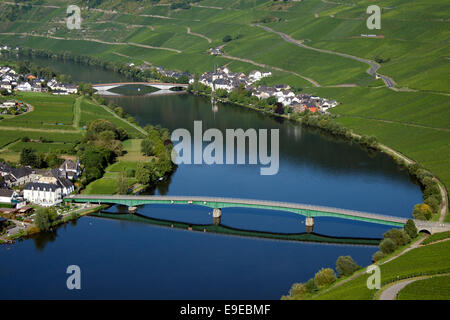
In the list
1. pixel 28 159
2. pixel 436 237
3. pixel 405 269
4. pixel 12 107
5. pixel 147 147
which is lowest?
pixel 405 269

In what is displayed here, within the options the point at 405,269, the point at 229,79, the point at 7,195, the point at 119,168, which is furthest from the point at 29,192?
the point at 229,79

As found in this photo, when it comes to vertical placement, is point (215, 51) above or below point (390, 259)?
above

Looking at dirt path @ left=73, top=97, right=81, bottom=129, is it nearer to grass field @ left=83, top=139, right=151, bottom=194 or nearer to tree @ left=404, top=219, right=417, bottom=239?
grass field @ left=83, top=139, right=151, bottom=194

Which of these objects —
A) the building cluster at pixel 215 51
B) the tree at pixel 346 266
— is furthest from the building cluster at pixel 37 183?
the building cluster at pixel 215 51

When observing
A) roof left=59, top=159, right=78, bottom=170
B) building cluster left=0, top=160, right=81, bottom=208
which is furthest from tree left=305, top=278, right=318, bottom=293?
roof left=59, top=159, right=78, bottom=170

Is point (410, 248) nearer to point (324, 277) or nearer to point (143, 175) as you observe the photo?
point (324, 277)
